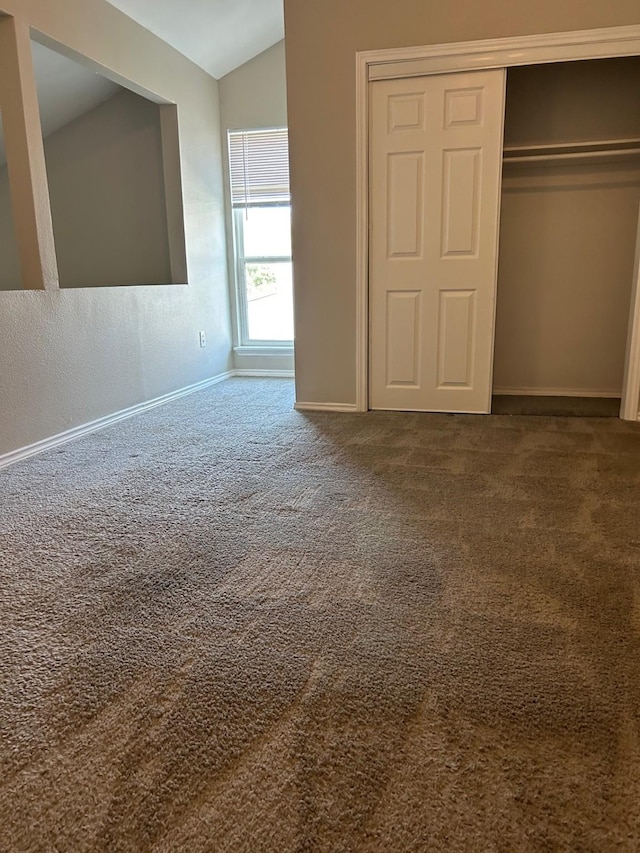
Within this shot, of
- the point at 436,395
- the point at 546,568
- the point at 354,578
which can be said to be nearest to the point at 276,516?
the point at 354,578

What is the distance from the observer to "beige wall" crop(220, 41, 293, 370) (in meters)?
4.80

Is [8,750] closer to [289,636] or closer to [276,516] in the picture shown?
[289,636]

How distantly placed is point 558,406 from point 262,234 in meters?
2.86

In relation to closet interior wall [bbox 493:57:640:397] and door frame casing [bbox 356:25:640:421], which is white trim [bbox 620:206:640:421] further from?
closet interior wall [bbox 493:57:640:397]

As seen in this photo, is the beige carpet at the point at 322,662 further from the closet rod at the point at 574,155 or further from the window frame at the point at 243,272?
the window frame at the point at 243,272

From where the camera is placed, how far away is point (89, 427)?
3543mm

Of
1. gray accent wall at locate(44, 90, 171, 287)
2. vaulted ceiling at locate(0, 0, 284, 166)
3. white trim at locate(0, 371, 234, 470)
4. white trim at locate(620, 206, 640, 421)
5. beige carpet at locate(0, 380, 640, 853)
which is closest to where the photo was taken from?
beige carpet at locate(0, 380, 640, 853)

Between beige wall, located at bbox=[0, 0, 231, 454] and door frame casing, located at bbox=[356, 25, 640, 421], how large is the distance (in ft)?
4.93

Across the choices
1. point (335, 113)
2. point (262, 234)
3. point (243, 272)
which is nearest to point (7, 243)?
point (243, 272)

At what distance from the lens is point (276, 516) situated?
2.18 meters

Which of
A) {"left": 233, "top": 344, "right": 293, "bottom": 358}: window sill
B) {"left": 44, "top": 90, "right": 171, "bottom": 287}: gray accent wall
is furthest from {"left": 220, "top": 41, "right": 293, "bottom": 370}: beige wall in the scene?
{"left": 233, "top": 344, "right": 293, "bottom": 358}: window sill

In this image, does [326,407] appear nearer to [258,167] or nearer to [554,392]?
[554,392]

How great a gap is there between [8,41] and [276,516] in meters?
2.70

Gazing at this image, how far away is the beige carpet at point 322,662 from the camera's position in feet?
3.19
